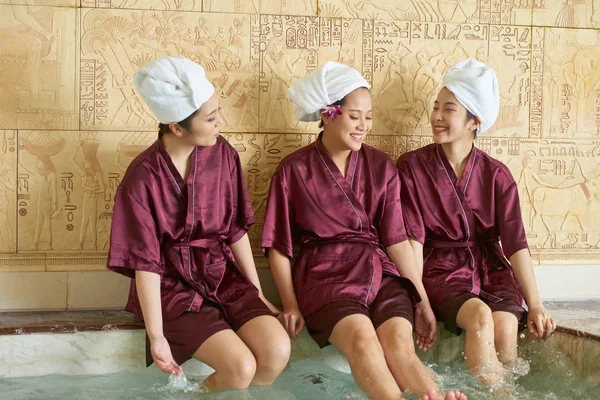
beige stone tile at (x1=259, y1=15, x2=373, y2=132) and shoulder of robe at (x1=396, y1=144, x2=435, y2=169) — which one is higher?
beige stone tile at (x1=259, y1=15, x2=373, y2=132)

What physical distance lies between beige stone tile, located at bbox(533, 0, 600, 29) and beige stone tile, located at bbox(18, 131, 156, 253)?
2.29 meters

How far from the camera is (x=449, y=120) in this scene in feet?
12.5

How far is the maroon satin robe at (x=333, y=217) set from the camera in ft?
11.8

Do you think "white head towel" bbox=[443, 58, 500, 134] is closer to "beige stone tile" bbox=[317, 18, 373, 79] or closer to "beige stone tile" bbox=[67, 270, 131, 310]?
"beige stone tile" bbox=[317, 18, 373, 79]

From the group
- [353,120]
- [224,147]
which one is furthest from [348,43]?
[224,147]

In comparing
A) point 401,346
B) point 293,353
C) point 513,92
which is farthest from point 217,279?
point 513,92

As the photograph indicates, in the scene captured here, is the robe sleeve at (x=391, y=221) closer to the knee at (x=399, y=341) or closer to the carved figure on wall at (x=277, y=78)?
the knee at (x=399, y=341)

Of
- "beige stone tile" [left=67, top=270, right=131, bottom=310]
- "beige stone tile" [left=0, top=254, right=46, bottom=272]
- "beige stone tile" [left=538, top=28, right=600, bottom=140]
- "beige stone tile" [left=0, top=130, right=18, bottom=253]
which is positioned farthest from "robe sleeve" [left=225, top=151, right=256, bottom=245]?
"beige stone tile" [left=538, top=28, right=600, bottom=140]

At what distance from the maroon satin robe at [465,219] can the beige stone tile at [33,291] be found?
182cm

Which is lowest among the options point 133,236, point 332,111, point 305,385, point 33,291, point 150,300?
point 305,385

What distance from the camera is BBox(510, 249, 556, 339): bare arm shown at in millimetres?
3512

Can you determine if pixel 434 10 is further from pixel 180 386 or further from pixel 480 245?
pixel 180 386

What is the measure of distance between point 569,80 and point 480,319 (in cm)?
178

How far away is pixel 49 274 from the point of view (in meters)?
3.97
